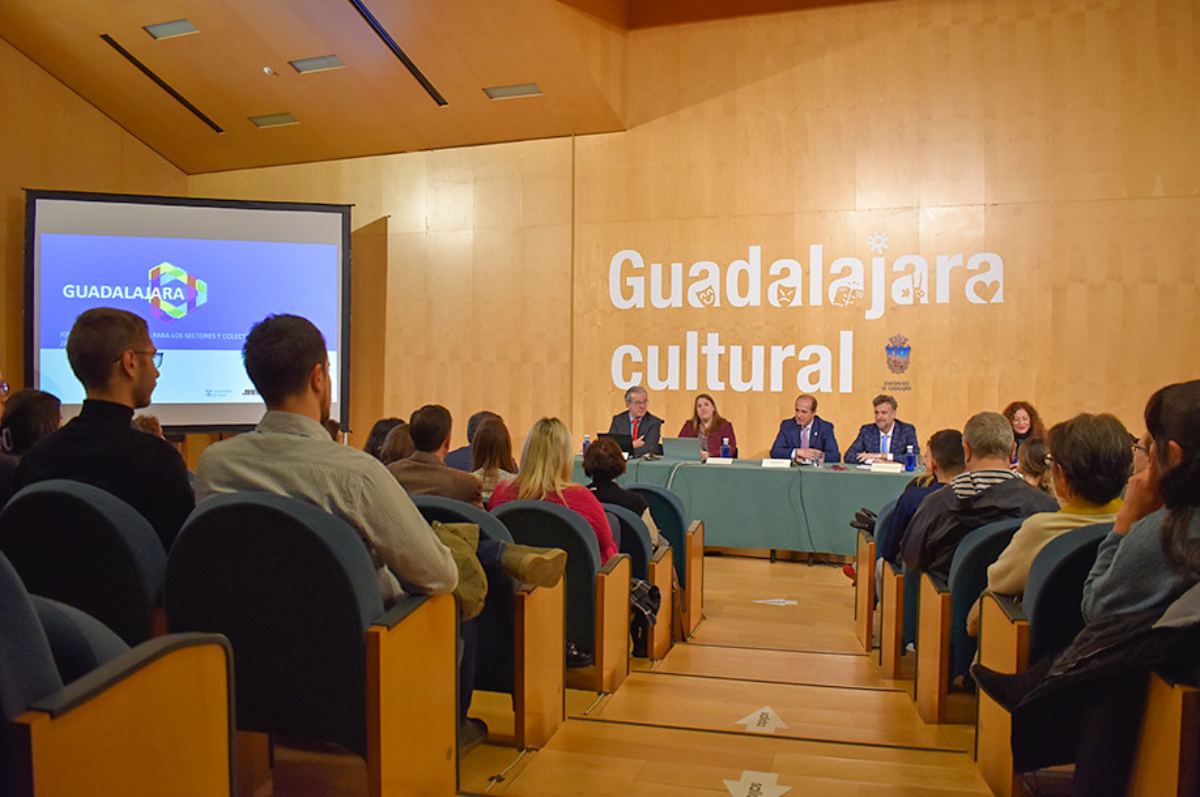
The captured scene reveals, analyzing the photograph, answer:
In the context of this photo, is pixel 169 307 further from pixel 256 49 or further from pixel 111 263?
pixel 256 49

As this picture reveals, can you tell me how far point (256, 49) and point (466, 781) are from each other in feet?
23.9

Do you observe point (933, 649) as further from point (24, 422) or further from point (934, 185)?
point (934, 185)

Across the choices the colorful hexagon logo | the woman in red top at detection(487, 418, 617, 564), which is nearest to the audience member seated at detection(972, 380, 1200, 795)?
the woman in red top at detection(487, 418, 617, 564)

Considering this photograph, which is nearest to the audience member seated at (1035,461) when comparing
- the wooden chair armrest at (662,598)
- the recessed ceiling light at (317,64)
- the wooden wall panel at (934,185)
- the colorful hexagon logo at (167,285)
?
the wooden chair armrest at (662,598)

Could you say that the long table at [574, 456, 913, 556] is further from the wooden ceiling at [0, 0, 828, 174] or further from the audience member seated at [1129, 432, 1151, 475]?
the audience member seated at [1129, 432, 1151, 475]

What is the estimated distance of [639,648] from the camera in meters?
4.21

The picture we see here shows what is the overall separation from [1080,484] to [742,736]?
1195mm

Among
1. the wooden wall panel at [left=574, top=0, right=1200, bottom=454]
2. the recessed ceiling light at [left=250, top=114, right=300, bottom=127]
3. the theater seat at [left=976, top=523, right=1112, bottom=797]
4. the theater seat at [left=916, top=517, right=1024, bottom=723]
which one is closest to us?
the theater seat at [left=976, top=523, right=1112, bottom=797]

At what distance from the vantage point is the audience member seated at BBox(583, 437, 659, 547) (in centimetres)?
404

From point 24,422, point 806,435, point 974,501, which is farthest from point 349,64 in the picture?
point 974,501

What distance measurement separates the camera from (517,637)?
2637 mm

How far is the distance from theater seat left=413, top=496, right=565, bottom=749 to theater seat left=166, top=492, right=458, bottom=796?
2.14 ft

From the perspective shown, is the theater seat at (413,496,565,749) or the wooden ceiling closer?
the theater seat at (413,496,565,749)

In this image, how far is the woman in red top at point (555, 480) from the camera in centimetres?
347
